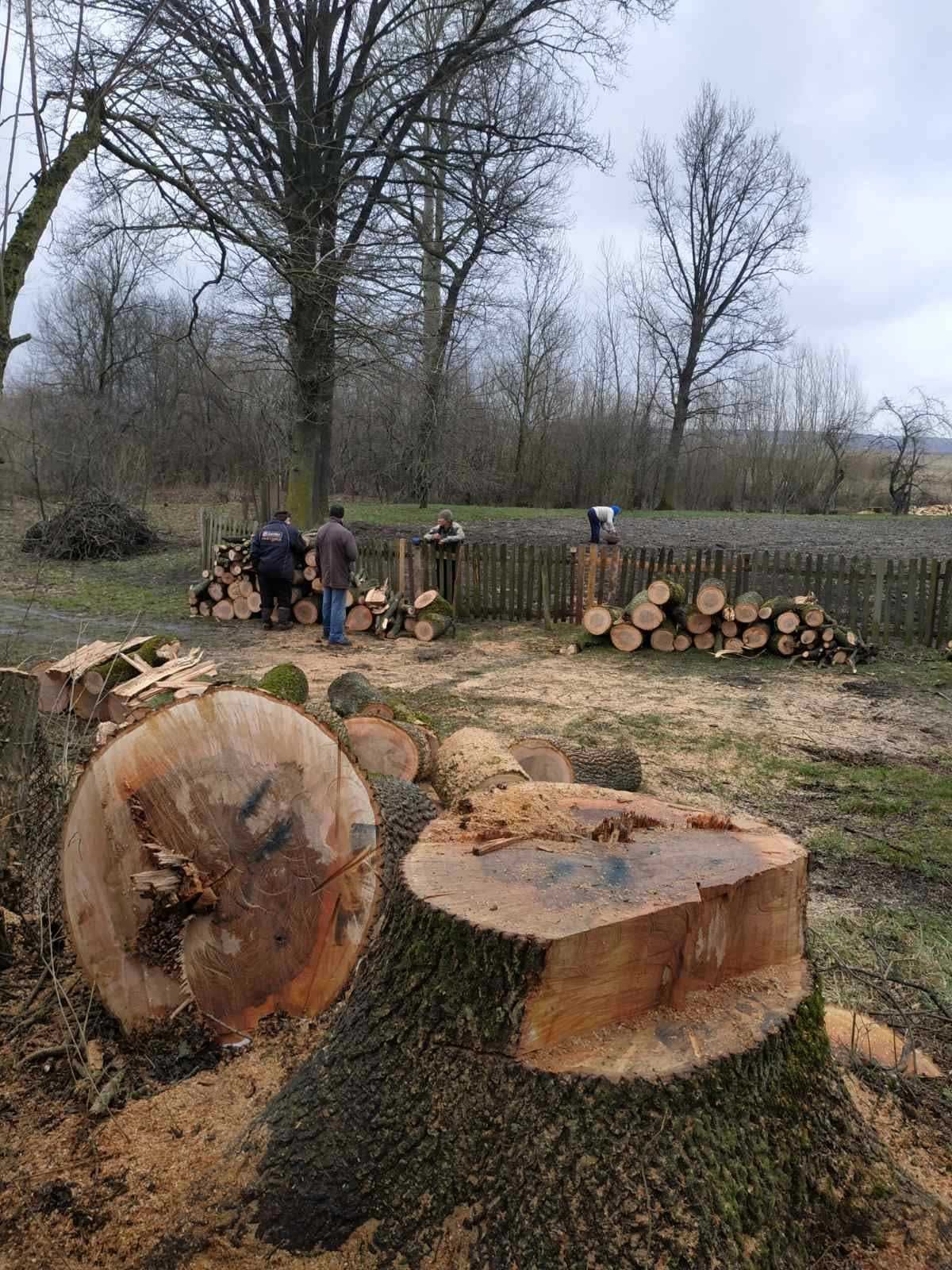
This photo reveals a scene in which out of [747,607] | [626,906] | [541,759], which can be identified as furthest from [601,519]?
[626,906]

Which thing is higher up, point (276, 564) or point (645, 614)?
point (276, 564)

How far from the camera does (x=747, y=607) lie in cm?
978

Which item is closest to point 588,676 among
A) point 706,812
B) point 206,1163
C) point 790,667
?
point 790,667

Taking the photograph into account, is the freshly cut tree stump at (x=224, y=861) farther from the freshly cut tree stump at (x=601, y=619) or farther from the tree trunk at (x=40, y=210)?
the freshly cut tree stump at (x=601, y=619)

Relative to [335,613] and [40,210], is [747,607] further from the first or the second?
[40,210]

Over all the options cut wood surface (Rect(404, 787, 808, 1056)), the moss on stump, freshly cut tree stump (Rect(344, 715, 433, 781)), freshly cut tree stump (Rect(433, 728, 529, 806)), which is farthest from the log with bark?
cut wood surface (Rect(404, 787, 808, 1056))

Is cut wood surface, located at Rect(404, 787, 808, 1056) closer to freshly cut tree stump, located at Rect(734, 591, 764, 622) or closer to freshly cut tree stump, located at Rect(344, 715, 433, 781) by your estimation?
freshly cut tree stump, located at Rect(344, 715, 433, 781)

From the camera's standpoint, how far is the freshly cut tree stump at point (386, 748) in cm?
463

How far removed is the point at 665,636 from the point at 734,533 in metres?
12.5

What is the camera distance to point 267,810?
2340mm

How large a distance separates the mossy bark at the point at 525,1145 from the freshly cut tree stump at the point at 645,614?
8.57 metres

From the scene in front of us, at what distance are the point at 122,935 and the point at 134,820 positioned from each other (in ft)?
1.24

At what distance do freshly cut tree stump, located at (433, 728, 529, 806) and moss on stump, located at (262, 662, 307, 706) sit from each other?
1.20m

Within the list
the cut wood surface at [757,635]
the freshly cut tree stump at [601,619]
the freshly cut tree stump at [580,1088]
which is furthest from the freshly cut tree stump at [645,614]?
the freshly cut tree stump at [580,1088]
